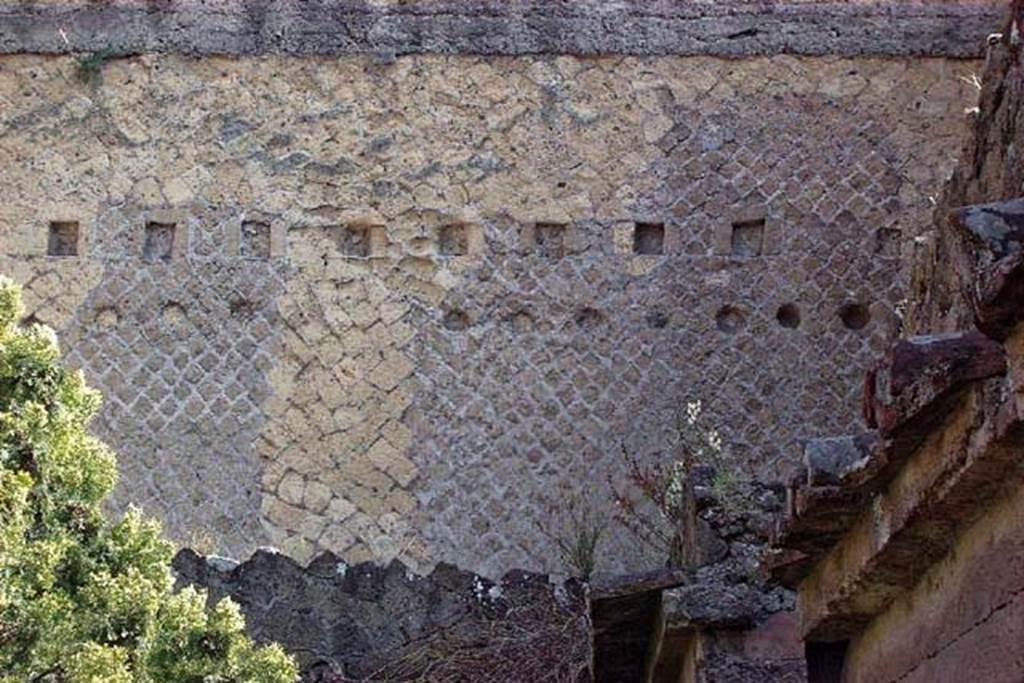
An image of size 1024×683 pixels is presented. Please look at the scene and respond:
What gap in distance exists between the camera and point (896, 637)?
4051 mm

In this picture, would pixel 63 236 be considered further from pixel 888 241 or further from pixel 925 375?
pixel 925 375

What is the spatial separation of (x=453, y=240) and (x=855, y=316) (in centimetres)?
186

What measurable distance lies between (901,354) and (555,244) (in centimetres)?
670

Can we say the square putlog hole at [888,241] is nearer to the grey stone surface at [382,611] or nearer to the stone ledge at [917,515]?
the grey stone surface at [382,611]

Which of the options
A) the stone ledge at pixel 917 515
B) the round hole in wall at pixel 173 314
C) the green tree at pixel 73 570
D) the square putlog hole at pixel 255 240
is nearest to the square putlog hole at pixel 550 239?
the square putlog hole at pixel 255 240

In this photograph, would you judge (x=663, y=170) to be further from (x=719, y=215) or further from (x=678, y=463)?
(x=678, y=463)

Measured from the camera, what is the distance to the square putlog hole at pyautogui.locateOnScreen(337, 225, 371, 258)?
9516 millimetres

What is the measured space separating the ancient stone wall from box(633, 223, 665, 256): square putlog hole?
0.01m

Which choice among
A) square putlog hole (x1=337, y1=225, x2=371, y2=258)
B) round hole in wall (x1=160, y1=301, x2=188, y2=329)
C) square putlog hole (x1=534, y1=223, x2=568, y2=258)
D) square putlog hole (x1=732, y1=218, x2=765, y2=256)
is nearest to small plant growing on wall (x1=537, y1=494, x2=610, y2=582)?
square putlog hole (x1=534, y1=223, x2=568, y2=258)

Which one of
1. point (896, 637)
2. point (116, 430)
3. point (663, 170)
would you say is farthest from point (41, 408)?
point (663, 170)

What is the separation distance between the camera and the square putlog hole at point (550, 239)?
9.47 metres

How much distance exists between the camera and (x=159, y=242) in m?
9.57

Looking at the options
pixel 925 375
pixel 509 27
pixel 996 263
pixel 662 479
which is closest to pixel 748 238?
pixel 662 479

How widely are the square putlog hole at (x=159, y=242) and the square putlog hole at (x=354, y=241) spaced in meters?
0.77
